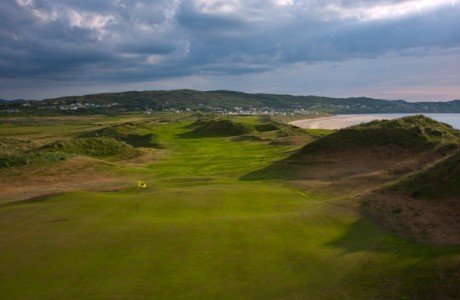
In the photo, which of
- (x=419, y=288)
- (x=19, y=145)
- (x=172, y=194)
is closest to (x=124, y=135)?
(x=19, y=145)

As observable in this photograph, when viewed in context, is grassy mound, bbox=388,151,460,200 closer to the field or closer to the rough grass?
the field

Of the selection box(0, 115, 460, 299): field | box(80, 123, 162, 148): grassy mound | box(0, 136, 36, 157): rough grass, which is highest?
box(0, 115, 460, 299): field

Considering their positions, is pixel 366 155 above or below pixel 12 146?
above

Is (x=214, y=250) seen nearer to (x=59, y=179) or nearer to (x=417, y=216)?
(x=417, y=216)

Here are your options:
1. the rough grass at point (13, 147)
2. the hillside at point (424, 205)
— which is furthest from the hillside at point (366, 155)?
the rough grass at point (13, 147)

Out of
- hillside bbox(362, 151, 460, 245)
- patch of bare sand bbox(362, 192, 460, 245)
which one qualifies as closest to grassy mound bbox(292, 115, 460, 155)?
hillside bbox(362, 151, 460, 245)

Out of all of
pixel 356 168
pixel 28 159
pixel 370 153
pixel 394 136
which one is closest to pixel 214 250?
pixel 356 168

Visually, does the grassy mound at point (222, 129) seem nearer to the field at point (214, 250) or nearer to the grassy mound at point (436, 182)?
the field at point (214, 250)
